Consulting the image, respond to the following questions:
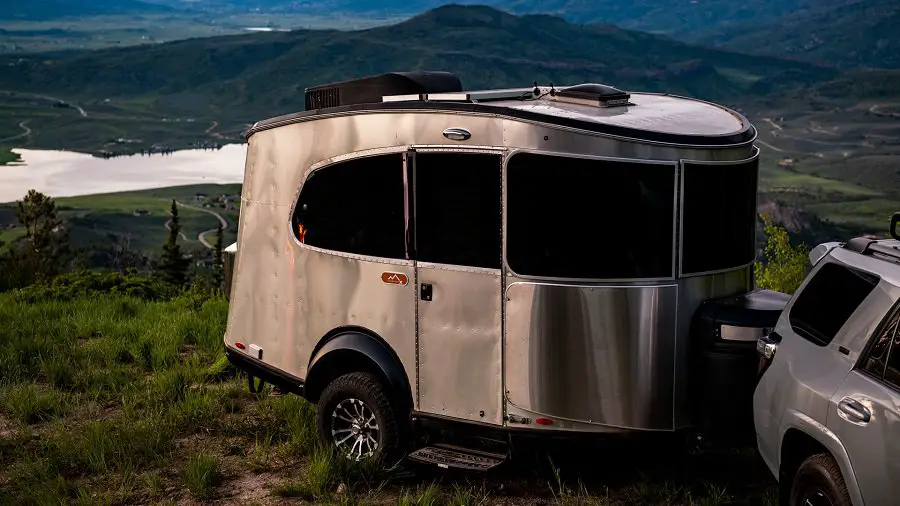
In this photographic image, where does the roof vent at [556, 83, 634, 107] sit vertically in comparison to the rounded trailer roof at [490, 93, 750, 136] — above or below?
above

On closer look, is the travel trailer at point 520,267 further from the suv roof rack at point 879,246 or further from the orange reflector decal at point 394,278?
the suv roof rack at point 879,246

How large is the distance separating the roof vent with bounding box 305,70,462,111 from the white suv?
3.09 metres

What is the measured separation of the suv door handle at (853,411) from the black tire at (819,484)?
277 mm

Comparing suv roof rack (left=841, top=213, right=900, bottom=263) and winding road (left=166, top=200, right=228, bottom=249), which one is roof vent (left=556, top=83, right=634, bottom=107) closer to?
suv roof rack (left=841, top=213, right=900, bottom=263)

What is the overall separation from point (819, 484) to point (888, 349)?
0.71 metres

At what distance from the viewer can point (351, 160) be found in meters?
6.73

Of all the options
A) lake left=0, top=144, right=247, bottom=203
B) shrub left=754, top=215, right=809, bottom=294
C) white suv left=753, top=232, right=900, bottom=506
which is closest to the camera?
white suv left=753, top=232, right=900, bottom=506

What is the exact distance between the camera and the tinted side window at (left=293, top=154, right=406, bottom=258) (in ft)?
21.4

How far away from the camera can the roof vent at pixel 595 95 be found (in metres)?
6.54

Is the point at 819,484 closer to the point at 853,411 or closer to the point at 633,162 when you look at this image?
the point at 853,411

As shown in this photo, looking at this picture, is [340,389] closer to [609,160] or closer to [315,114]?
[315,114]

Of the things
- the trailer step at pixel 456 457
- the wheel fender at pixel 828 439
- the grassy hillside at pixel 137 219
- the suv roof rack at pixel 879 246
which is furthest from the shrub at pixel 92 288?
the grassy hillside at pixel 137 219

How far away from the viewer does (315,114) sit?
22.6 feet

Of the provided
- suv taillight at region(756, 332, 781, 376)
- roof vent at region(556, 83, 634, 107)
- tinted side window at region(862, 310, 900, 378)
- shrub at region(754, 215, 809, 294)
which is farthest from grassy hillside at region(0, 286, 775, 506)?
shrub at region(754, 215, 809, 294)
